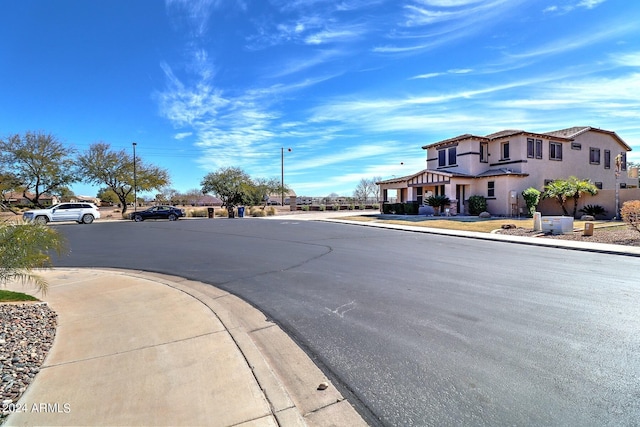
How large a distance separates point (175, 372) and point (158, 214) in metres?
32.5

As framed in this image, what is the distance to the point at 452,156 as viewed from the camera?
3130 centimetres

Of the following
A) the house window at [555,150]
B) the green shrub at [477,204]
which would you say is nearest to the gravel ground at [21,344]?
the green shrub at [477,204]

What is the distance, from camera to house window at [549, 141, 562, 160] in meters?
29.5

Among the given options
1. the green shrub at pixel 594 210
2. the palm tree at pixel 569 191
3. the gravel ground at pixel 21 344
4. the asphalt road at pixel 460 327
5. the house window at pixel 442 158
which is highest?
the house window at pixel 442 158

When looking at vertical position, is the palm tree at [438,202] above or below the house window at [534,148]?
below

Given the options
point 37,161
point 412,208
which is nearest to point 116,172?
point 37,161

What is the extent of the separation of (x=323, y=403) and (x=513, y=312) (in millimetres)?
3669

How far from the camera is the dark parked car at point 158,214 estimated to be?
106ft

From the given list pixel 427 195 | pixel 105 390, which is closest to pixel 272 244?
pixel 105 390

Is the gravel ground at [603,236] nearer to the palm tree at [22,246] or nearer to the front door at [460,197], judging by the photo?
the front door at [460,197]

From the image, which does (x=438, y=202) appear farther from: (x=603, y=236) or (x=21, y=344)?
(x=21, y=344)

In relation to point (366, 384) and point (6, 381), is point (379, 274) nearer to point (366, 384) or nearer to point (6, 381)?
point (366, 384)

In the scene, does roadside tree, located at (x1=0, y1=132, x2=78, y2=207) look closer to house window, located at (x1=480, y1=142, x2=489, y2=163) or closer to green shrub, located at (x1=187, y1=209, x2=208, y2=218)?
green shrub, located at (x1=187, y1=209, x2=208, y2=218)

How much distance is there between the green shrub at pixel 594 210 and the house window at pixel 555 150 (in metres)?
6.68
